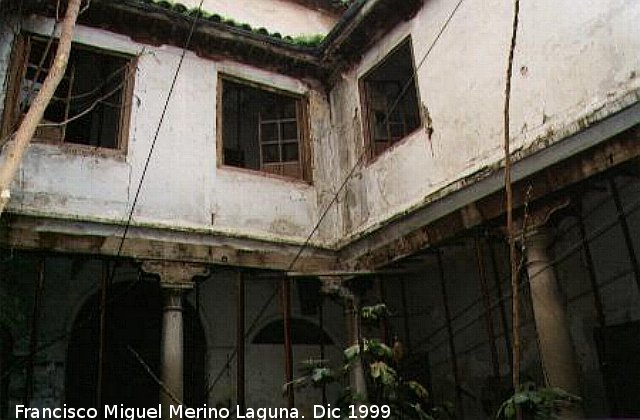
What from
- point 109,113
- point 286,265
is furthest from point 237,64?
point 286,265

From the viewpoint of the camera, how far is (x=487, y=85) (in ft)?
22.3

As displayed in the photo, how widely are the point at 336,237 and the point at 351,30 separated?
10.6 feet

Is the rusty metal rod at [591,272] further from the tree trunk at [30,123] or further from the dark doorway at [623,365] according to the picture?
the tree trunk at [30,123]

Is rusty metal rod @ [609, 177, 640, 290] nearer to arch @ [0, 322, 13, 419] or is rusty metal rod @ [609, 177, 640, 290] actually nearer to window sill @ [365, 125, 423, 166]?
window sill @ [365, 125, 423, 166]

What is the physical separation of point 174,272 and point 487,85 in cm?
470

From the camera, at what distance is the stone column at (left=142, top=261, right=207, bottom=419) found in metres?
7.11

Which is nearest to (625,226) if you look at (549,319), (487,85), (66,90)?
(549,319)

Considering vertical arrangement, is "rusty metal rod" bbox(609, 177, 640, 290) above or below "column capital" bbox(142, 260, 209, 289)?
below

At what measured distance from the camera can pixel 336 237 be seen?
350 inches

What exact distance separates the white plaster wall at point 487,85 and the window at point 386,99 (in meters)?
0.19

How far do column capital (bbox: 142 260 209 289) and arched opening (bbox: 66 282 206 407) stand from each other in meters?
1.79

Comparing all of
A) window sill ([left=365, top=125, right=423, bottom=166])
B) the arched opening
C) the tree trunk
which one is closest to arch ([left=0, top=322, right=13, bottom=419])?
the arched opening

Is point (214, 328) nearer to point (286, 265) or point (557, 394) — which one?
point (286, 265)

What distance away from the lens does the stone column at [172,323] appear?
7113 mm
